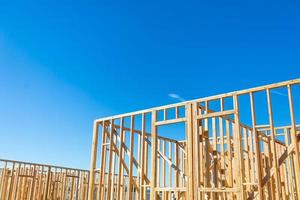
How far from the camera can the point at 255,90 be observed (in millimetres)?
7773

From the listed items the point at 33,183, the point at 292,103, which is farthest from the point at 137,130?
the point at 33,183

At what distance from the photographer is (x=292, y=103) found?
700cm

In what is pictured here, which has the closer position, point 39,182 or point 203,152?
point 203,152

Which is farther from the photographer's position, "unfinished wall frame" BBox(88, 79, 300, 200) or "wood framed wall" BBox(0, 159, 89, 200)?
"wood framed wall" BBox(0, 159, 89, 200)

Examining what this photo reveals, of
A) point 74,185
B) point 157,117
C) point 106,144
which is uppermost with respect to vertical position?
point 157,117

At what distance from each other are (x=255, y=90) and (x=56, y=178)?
56.1 ft

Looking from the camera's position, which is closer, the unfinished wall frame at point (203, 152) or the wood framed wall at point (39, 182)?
the unfinished wall frame at point (203, 152)

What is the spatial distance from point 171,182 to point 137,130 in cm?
374

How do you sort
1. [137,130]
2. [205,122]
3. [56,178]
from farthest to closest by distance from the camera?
[56,178] → [137,130] → [205,122]

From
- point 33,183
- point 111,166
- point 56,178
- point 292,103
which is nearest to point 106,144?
point 111,166

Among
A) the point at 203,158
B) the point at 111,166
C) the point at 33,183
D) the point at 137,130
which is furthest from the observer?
the point at 33,183

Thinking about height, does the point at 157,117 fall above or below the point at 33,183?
above

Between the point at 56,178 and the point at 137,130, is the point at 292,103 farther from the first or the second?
the point at 56,178

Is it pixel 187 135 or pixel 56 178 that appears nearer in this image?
pixel 187 135
